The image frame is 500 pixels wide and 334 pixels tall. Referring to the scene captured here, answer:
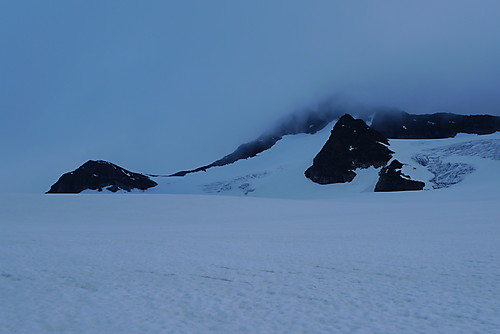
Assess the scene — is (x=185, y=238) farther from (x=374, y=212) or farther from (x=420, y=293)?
(x=374, y=212)

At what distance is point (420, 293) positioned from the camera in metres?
6.75

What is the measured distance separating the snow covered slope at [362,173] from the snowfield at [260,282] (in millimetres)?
39082

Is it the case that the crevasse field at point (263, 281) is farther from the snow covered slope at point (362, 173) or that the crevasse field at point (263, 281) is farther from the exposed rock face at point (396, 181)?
the snow covered slope at point (362, 173)

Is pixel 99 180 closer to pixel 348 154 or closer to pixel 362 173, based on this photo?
pixel 348 154

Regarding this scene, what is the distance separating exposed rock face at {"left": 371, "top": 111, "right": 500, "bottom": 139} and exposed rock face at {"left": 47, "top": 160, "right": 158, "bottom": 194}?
286 ft

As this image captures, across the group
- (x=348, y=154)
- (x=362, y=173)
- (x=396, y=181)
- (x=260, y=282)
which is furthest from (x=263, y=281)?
(x=348, y=154)

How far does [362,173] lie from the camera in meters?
66.8

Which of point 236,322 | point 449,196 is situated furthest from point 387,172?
point 236,322

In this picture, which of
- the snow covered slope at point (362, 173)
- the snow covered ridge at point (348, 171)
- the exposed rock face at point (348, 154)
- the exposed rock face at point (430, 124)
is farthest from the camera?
the exposed rock face at point (430, 124)

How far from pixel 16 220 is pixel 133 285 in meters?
20.1

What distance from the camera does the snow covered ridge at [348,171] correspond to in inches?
2074

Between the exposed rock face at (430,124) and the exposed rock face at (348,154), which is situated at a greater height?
the exposed rock face at (430,124)

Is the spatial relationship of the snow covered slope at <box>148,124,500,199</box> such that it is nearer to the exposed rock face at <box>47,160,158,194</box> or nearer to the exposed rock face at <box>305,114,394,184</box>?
the exposed rock face at <box>305,114,394,184</box>

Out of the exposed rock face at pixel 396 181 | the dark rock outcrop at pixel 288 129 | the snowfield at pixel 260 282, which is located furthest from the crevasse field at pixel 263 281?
the dark rock outcrop at pixel 288 129
